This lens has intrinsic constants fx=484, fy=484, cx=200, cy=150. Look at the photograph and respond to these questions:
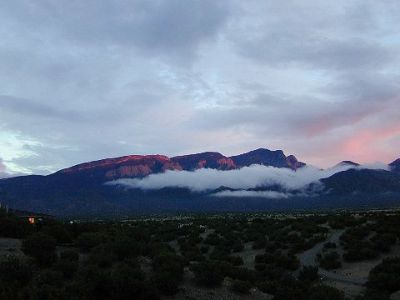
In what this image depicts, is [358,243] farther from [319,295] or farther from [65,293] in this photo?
[65,293]

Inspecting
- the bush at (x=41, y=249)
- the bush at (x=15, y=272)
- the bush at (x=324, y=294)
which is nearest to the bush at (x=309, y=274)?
the bush at (x=324, y=294)

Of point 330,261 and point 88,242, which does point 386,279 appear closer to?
point 330,261

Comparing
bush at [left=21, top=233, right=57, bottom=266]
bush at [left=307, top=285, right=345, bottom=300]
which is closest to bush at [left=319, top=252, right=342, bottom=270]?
bush at [left=307, top=285, right=345, bottom=300]

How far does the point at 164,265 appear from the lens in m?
20.7

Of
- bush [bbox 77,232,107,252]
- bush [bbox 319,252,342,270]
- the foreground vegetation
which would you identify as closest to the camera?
the foreground vegetation

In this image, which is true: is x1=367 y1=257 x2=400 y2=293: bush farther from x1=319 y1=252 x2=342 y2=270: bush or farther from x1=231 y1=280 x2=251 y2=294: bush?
x1=231 y1=280 x2=251 y2=294: bush

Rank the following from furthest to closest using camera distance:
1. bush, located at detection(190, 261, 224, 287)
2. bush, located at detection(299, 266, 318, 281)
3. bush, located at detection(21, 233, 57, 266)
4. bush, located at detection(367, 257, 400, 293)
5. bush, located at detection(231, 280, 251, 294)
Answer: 1. bush, located at detection(299, 266, 318, 281)
2. bush, located at detection(367, 257, 400, 293)
3. bush, located at detection(21, 233, 57, 266)
4. bush, located at detection(190, 261, 224, 287)
5. bush, located at detection(231, 280, 251, 294)

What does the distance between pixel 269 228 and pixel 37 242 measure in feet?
99.4

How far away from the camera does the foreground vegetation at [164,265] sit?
1723cm

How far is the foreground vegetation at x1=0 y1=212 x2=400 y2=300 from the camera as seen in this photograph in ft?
56.5

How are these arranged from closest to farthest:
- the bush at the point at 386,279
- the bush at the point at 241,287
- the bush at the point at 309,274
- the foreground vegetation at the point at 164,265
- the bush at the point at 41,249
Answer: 1. the foreground vegetation at the point at 164,265
2. the bush at the point at 241,287
3. the bush at the point at 41,249
4. the bush at the point at 386,279
5. the bush at the point at 309,274

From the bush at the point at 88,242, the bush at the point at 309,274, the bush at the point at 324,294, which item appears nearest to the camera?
the bush at the point at 324,294

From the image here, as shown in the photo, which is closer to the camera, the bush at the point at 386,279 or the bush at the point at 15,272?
the bush at the point at 15,272

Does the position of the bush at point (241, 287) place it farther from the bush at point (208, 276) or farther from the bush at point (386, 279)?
the bush at point (386, 279)
